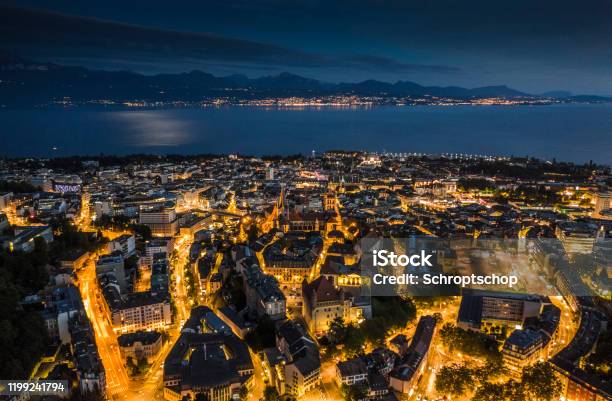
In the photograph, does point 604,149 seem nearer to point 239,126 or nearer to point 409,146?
point 409,146

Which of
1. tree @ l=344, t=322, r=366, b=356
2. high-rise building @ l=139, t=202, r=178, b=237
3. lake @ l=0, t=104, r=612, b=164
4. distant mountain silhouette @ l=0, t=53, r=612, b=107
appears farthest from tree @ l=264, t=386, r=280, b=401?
distant mountain silhouette @ l=0, t=53, r=612, b=107

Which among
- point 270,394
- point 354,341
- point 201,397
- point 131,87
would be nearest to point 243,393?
point 270,394

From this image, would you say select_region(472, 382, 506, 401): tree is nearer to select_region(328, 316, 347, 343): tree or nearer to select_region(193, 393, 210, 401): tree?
select_region(328, 316, 347, 343): tree

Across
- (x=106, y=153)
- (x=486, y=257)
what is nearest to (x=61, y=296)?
(x=486, y=257)

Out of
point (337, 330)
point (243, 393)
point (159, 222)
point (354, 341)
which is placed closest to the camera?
point (243, 393)

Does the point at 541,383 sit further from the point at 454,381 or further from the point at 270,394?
the point at 270,394
